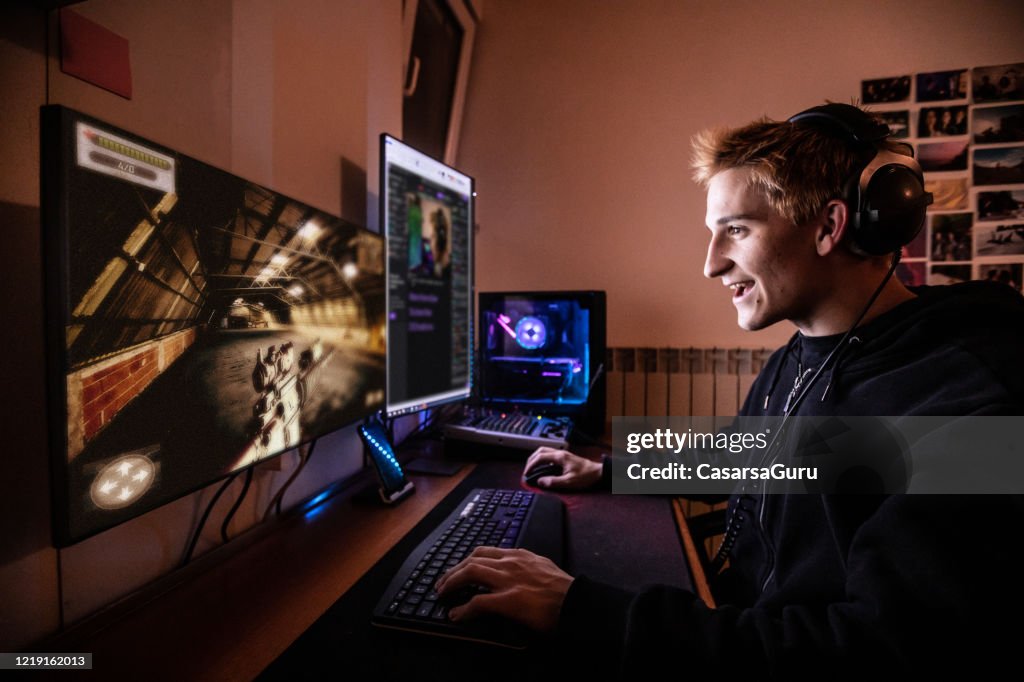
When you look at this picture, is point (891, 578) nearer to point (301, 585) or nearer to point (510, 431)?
point (301, 585)

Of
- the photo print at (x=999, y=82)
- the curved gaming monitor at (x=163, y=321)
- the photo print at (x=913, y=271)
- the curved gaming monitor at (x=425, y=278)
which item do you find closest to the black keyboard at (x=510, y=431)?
the curved gaming monitor at (x=425, y=278)

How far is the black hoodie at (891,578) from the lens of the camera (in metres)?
0.44

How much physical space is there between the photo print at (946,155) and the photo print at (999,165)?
0.05 metres

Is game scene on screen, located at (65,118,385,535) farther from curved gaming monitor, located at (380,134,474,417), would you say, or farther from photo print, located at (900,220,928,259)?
photo print, located at (900,220,928,259)

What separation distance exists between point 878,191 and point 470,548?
842 mm

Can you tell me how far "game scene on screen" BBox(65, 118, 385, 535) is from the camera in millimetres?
447

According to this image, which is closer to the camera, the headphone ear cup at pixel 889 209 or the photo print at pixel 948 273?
the headphone ear cup at pixel 889 209

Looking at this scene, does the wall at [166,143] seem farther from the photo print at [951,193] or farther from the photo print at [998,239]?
the photo print at [998,239]

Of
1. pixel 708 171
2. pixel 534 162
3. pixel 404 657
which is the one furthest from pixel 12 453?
pixel 534 162

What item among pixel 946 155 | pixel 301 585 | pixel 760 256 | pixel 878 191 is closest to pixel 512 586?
pixel 301 585

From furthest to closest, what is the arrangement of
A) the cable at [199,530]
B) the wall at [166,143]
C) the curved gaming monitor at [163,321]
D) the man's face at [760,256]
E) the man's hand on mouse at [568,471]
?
the man's hand on mouse at [568,471] < the man's face at [760,256] < the cable at [199,530] < the wall at [166,143] < the curved gaming monitor at [163,321]

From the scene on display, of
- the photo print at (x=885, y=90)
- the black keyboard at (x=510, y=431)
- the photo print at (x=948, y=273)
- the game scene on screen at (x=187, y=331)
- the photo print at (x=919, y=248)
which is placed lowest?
the black keyboard at (x=510, y=431)

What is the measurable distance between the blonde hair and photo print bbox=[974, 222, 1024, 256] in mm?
1654

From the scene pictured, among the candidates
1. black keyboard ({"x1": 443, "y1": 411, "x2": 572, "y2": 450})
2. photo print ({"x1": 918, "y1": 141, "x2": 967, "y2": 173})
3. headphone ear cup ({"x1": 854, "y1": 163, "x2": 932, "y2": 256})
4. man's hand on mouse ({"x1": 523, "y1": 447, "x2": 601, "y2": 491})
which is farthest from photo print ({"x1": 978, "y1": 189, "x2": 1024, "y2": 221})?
man's hand on mouse ({"x1": 523, "y1": 447, "x2": 601, "y2": 491})
